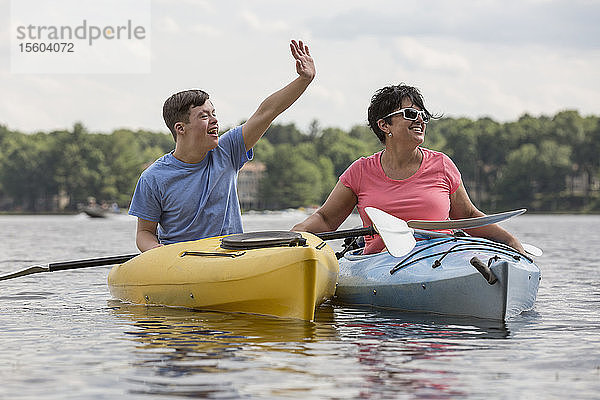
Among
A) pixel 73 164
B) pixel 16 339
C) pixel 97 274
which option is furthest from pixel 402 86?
pixel 73 164

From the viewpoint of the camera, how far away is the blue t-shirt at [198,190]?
730 cm

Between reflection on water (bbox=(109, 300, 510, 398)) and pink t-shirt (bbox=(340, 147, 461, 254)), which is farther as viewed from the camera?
pink t-shirt (bbox=(340, 147, 461, 254))

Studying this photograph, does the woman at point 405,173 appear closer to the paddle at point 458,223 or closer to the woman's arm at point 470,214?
the woman's arm at point 470,214

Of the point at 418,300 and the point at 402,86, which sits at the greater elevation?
the point at 402,86

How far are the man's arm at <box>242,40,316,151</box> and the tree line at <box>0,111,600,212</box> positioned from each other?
96385 millimetres

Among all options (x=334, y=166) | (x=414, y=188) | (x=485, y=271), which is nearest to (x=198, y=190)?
(x=414, y=188)

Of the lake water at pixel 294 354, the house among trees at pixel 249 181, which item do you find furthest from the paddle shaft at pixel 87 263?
the house among trees at pixel 249 181

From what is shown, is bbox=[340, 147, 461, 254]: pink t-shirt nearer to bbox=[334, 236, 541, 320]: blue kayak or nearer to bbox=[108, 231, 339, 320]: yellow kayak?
bbox=[334, 236, 541, 320]: blue kayak

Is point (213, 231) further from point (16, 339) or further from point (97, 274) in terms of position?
point (97, 274)

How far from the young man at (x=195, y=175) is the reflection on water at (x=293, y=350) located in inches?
26.0

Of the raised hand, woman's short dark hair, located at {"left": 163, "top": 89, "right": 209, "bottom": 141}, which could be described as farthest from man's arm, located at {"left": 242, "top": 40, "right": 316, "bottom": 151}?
woman's short dark hair, located at {"left": 163, "top": 89, "right": 209, "bottom": 141}

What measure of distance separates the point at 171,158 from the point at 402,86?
1.79 m

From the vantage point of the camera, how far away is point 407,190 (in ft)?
23.7

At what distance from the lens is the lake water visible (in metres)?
4.46
